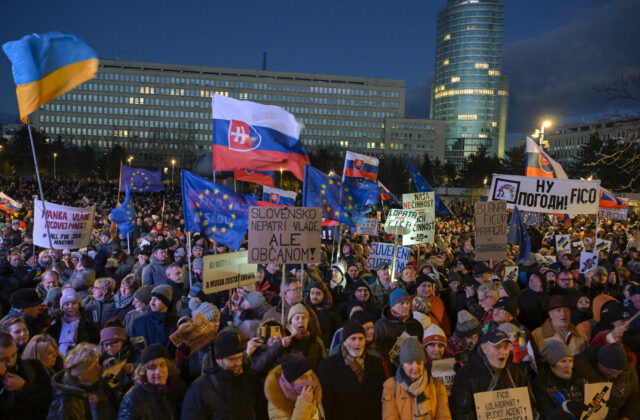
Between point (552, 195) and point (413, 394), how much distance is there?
23.0 ft

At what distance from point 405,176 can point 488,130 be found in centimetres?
9643

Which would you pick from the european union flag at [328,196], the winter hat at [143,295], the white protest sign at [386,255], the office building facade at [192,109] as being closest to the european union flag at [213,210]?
the european union flag at [328,196]

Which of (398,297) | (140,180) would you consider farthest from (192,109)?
(398,297)

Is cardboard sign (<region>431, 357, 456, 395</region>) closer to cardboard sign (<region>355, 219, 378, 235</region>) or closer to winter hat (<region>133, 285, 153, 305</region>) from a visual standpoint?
winter hat (<region>133, 285, 153, 305</region>)

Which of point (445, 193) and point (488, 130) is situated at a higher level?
point (488, 130)

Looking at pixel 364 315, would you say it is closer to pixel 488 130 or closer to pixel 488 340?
pixel 488 340

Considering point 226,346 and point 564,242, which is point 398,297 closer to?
point 226,346

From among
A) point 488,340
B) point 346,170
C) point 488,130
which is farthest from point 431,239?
point 488,130

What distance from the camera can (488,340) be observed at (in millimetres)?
3691

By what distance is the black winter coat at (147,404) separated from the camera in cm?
326

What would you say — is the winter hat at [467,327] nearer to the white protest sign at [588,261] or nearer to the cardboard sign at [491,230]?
the cardboard sign at [491,230]

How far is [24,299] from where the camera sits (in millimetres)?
4527

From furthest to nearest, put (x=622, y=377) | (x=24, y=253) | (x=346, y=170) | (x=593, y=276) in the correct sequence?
1. (x=346, y=170)
2. (x=24, y=253)
3. (x=593, y=276)
4. (x=622, y=377)

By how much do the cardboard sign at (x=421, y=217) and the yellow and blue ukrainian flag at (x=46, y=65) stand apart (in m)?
6.78
